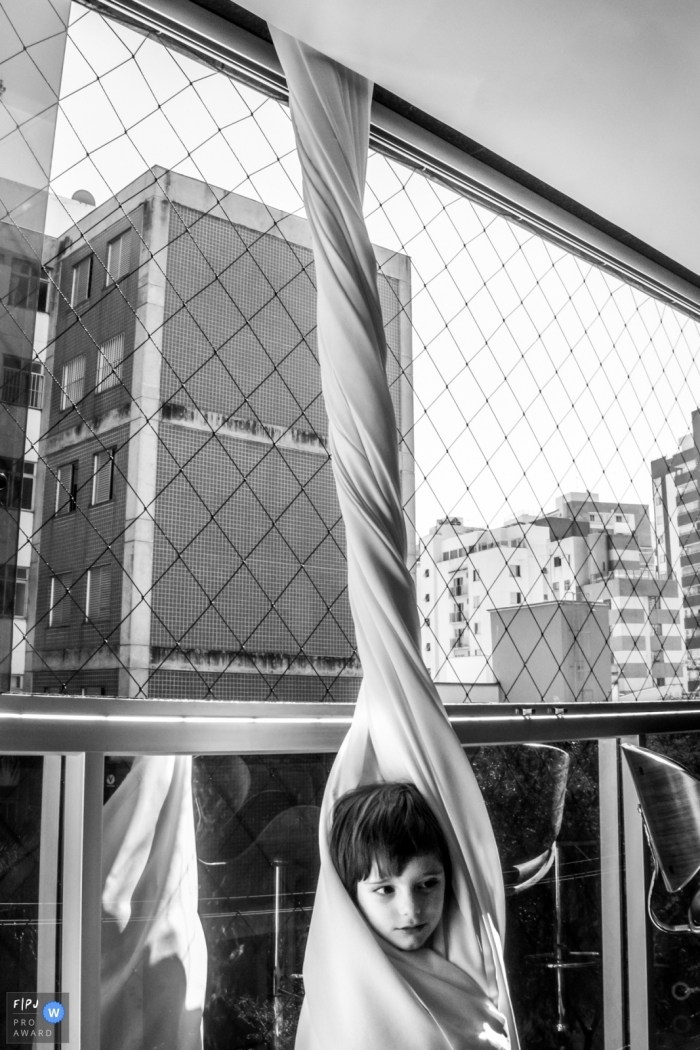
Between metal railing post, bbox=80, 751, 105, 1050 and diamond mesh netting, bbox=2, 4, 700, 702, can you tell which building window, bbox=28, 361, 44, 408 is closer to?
diamond mesh netting, bbox=2, 4, 700, 702

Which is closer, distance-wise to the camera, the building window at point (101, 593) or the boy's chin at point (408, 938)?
the boy's chin at point (408, 938)

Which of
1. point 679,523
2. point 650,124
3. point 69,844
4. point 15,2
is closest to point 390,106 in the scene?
point 650,124

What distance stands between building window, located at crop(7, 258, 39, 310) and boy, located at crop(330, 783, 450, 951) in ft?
2.63

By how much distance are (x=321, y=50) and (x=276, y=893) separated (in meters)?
1.40

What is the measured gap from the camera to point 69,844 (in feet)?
3.77

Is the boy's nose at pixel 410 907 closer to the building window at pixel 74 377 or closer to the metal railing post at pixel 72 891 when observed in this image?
the metal railing post at pixel 72 891

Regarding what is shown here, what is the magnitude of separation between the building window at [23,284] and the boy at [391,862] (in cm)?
80

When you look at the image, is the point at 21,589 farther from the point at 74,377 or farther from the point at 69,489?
the point at 74,377

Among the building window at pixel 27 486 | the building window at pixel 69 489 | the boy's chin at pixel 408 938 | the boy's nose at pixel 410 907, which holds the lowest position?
the boy's chin at pixel 408 938

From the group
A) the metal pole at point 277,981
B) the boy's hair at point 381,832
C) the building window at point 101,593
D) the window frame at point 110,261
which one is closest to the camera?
the boy's hair at point 381,832

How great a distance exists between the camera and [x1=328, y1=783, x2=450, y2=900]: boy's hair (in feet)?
3.96

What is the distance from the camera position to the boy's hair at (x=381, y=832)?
1.21 m

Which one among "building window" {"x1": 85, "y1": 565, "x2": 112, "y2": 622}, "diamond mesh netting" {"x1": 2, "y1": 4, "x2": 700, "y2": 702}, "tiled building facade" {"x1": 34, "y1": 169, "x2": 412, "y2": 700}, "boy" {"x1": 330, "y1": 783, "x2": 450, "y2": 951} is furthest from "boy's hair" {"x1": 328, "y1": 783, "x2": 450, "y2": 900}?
"building window" {"x1": 85, "y1": 565, "x2": 112, "y2": 622}

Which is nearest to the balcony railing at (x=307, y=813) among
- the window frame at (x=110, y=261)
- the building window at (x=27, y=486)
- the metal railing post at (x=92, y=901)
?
the metal railing post at (x=92, y=901)
